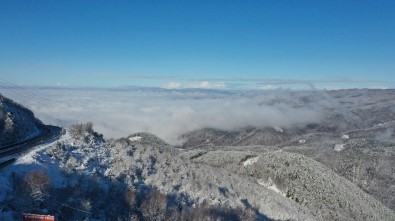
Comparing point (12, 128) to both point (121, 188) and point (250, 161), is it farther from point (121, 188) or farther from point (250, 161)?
point (250, 161)

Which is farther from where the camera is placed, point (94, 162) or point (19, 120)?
point (19, 120)

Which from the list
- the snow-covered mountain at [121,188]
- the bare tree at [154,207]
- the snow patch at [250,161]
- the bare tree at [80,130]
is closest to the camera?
the snow-covered mountain at [121,188]

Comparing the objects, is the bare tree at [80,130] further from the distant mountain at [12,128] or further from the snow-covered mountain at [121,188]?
the distant mountain at [12,128]

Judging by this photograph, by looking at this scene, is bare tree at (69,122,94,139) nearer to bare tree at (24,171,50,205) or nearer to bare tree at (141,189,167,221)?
bare tree at (141,189,167,221)

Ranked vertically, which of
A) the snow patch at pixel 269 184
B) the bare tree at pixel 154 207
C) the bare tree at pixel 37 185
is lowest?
the snow patch at pixel 269 184

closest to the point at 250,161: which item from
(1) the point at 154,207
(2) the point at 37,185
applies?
(1) the point at 154,207

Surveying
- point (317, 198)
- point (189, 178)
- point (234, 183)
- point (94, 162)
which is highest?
point (94, 162)

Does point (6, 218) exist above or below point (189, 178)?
above

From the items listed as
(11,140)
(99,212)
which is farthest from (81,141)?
(99,212)

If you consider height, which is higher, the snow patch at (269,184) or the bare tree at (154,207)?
the bare tree at (154,207)

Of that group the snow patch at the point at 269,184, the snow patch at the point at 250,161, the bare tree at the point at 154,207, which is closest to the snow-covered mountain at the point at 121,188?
the bare tree at the point at 154,207

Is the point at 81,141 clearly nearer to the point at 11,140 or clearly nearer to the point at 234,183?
the point at 11,140
